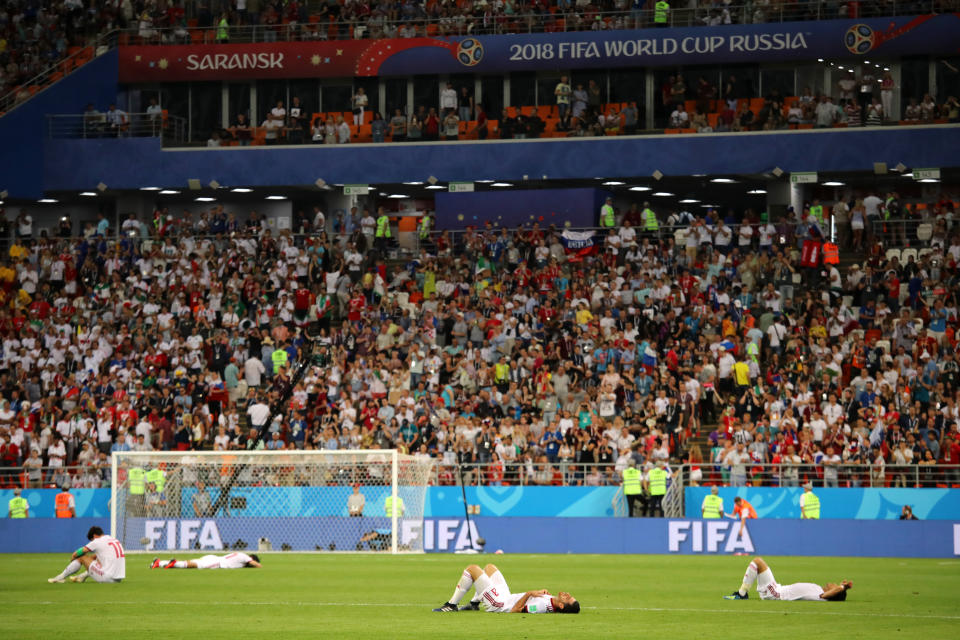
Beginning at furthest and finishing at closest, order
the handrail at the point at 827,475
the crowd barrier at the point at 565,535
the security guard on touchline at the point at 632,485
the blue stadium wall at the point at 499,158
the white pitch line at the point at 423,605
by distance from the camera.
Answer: the blue stadium wall at the point at 499,158
the security guard on touchline at the point at 632,485
the handrail at the point at 827,475
the crowd barrier at the point at 565,535
the white pitch line at the point at 423,605

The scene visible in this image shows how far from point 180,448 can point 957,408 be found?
18523 mm

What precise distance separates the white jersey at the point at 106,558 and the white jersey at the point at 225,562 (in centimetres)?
350

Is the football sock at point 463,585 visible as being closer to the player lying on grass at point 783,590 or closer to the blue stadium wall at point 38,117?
the player lying on grass at point 783,590

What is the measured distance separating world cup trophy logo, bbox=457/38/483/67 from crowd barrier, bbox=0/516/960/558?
799 inches

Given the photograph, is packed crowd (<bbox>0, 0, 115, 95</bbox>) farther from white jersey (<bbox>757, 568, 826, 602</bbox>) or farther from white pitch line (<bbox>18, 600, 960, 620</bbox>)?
white jersey (<bbox>757, 568, 826, 602</bbox>)

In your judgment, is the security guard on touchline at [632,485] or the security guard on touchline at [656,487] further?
the security guard on touchline at [632,485]

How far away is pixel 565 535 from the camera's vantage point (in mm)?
32531

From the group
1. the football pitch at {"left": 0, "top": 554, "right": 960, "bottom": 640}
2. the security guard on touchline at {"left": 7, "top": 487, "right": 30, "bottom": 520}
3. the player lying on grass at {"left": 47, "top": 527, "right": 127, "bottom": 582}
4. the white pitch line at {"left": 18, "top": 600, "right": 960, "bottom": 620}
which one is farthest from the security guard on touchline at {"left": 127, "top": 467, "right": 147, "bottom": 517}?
the white pitch line at {"left": 18, "top": 600, "right": 960, "bottom": 620}

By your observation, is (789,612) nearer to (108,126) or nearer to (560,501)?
(560,501)

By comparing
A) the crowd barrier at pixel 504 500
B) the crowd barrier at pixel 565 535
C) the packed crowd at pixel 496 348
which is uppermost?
the packed crowd at pixel 496 348

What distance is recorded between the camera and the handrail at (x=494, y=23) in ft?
151

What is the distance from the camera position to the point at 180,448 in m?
37.0

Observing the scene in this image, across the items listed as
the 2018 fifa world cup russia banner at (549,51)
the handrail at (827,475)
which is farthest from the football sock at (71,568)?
the 2018 fifa world cup russia banner at (549,51)

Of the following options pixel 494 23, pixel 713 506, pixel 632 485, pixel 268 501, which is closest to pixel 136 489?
pixel 268 501
